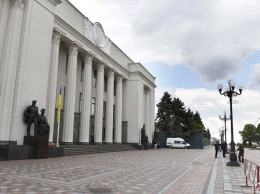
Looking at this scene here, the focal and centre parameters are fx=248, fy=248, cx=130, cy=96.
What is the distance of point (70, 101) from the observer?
23719 millimetres

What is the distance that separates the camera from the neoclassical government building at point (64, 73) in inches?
633

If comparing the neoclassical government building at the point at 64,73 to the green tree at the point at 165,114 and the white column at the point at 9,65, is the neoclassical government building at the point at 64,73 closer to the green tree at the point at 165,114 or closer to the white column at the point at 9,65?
the white column at the point at 9,65

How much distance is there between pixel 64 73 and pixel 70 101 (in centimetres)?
413

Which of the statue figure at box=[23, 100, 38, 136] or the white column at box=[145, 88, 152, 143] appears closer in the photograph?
the statue figure at box=[23, 100, 38, 136]

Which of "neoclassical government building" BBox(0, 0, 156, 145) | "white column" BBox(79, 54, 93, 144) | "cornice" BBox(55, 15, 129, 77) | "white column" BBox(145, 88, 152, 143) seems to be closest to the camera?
"neoclassical government building" BBox(0, 0, 156, 145)

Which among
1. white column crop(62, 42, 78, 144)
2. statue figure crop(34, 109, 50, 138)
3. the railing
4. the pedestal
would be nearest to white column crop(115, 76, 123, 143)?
white column crop(62, 42, 78, 144)

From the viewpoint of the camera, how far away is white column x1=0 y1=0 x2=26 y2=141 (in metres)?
15.4

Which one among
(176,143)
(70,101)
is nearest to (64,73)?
(70,101)

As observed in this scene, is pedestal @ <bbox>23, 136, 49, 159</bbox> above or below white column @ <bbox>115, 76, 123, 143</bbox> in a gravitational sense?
below

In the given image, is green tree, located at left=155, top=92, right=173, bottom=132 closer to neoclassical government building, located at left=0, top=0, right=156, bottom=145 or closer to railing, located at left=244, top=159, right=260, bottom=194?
neoclassical government building, located at left=0, top=0, right=156, bottom=145

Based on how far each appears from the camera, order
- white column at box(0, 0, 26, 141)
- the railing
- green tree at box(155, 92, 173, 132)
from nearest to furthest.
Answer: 1. the railing
2. white column at box(0, 0, 26, 141)
3. green tree at box(155, 92, 173, 132)

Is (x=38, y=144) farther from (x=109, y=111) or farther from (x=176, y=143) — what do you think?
(x=176, y=143)

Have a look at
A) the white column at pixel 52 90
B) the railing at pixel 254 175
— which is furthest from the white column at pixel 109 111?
the railing at pixel 254 175

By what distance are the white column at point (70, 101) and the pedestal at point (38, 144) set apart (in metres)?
6.78
